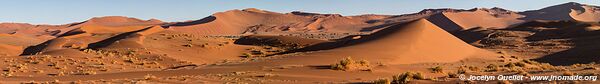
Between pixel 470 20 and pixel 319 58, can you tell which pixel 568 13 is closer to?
pixel 470 20

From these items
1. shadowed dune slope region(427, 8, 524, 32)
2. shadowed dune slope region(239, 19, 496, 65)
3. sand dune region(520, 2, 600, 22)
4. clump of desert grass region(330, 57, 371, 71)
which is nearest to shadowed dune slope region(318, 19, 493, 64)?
shadowed dune slope region(239, 19, 496, 65)

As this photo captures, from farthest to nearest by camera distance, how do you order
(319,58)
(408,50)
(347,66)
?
(408,50) < (319,58) < (347,66)

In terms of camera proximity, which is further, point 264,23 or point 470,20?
point 264,23

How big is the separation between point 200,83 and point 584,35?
4056cm

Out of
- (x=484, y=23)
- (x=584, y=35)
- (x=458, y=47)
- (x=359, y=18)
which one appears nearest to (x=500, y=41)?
(x=584, y=35)

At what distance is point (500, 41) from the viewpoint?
48.4 metres

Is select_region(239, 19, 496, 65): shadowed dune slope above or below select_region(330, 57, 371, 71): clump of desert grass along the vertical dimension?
below

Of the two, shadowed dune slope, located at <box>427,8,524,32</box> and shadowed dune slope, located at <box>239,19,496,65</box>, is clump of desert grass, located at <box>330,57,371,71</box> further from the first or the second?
shadowed dune slope, located at <box>427,8,524,32</box>

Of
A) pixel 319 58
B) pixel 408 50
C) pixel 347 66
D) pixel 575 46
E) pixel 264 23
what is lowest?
pixel 264 23

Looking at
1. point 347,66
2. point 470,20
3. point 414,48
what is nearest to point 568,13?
point 470,20

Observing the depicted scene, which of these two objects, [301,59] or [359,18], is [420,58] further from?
[359,18]

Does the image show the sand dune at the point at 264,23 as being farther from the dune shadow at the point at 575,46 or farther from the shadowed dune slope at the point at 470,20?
the dune shadow at the point at 575,46

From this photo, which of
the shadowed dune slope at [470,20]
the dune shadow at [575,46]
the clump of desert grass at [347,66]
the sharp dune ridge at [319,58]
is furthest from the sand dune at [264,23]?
the clump of desert grass at [347,66]

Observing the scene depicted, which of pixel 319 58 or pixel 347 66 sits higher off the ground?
pixel 347 66
